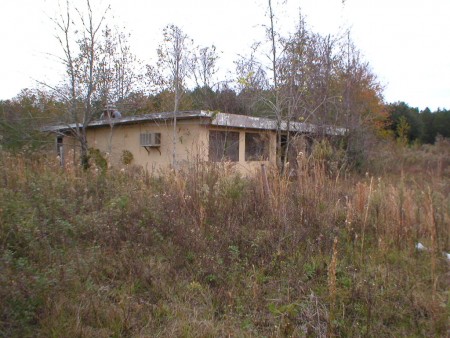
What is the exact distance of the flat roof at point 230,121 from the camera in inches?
480

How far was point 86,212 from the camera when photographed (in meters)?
4.78

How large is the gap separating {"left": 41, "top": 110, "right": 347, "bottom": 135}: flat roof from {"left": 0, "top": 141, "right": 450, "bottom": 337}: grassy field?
6293 mm

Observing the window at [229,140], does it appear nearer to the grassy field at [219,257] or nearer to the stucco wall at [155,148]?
the stucco wall at [155,148]

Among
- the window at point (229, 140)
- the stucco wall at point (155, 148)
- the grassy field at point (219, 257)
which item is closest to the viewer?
the grassy field at point (219, 257)

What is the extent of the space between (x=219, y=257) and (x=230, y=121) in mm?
9149

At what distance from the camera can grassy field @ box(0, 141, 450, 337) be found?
120 inches

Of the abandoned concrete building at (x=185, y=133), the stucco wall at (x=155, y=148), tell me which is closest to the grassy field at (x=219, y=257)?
the stucco wall at (x=155, y=148)

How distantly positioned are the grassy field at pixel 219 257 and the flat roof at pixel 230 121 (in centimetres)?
629

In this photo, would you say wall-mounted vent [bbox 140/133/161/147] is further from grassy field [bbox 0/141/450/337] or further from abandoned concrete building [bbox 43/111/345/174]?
grassy field [bbox 0/141/450/337]

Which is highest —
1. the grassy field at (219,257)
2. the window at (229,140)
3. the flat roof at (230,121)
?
the flat roof at (230,121)

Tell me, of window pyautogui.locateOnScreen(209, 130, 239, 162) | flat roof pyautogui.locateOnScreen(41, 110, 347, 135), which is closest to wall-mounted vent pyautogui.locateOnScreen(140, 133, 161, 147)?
flat roof pyautogui.locateOnScreen(41, 110, 347, 135)

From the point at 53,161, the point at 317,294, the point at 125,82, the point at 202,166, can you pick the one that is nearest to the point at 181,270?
the point at 317,294

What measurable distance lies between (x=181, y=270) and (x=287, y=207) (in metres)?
1.74

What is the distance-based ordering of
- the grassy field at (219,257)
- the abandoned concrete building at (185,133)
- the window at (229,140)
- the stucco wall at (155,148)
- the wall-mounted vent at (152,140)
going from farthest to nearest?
the wall-mounted vent at (152,140), the window at (229,140), the stucco wall at (155,148), the abandoned concrete building at (185,133), the grassy field at (219,257)
